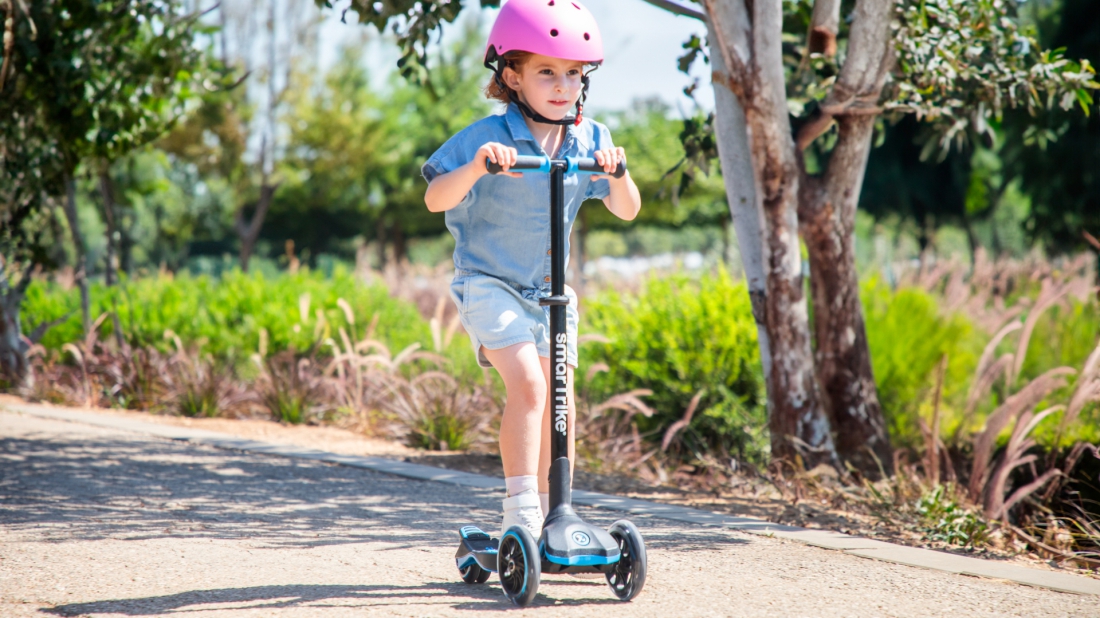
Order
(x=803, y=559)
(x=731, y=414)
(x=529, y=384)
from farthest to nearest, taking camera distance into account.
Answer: (x=731, y=414) < (x=803, y=559) < (x=529, y=384)

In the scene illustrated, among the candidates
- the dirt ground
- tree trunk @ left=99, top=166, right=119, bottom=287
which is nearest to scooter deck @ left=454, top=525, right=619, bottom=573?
the dirt ground

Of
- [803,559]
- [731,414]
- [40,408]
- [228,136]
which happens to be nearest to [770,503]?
[803,559]

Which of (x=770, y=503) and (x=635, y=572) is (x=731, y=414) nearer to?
(x=770, y=503)

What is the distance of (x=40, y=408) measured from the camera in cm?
784

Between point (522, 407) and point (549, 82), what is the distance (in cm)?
105

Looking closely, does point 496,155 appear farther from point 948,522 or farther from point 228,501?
point 948,522

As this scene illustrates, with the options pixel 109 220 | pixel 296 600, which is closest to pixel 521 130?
pixel 296 600

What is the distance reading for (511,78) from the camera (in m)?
3.12

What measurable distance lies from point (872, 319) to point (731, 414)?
1387 millimetres

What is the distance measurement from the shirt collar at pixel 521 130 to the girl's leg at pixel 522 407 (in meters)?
0.68

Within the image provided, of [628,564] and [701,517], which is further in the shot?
[701,517]

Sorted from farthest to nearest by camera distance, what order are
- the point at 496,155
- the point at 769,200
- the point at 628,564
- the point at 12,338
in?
the point at 12,338 < the point at 769,200 < the point at 628,564 < the point at 496,155

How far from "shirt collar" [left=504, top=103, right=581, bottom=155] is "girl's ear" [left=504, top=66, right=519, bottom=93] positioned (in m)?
0.07

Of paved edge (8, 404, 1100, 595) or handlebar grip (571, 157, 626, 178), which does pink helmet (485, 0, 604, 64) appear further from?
paved edge (8, 404, 1100, 595)
